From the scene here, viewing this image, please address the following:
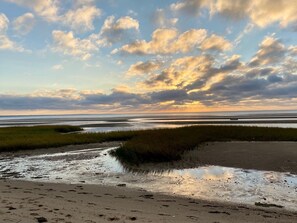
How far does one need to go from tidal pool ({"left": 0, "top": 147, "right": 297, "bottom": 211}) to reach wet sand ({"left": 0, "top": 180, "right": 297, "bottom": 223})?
137cm

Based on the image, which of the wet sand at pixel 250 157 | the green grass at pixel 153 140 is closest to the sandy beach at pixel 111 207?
the green grass at pixel 153 140

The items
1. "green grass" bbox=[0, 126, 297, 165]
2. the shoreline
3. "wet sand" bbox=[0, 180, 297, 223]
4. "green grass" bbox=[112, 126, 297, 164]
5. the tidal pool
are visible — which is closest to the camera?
"wet sand" bbox=[0, 180, 297, 223]

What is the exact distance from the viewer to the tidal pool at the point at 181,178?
503 inches

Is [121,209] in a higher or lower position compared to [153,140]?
lower

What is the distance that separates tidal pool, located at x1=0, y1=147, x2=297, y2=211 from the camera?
12.8 metres

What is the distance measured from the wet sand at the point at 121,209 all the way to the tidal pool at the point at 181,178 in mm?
1373

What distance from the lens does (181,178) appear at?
16.5 metres

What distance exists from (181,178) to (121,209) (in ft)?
24.3

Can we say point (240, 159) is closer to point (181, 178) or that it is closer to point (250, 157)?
point (250, 157)

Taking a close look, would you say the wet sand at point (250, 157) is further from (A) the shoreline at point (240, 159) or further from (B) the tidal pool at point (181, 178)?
(B) the tidal pool at point (181, 178)

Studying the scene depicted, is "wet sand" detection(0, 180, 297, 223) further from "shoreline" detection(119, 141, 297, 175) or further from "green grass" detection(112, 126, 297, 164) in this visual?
"green grass" detection(112, 126, 297, 164)

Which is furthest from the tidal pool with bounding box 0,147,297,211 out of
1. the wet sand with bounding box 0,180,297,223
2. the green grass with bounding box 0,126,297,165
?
the green grass with bounding box 0,126,297,165

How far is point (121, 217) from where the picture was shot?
8.28 m

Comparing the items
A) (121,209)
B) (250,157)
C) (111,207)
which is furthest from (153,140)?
(121,209)
